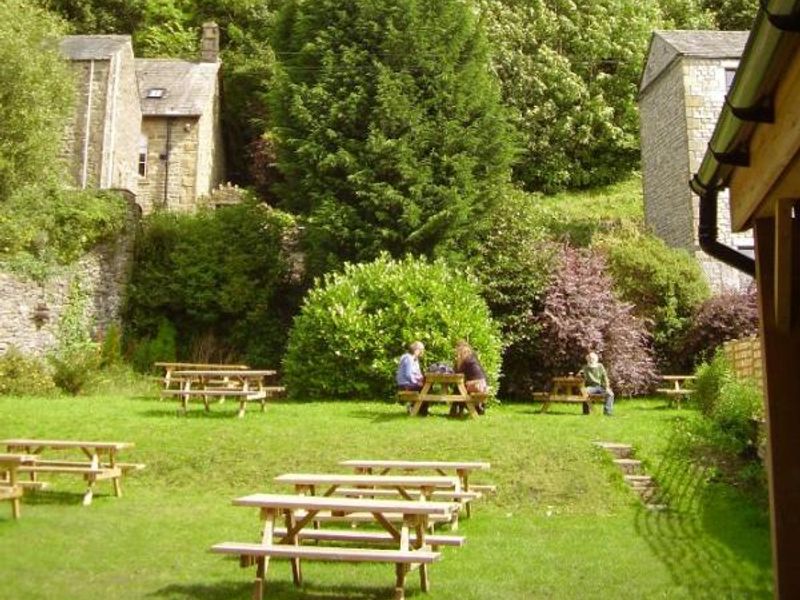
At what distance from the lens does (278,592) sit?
22.5ft

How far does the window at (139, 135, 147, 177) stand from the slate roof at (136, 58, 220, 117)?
3.18 feet

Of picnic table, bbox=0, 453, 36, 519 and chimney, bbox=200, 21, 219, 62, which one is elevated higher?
chimney, bbox=200, 21, 219, 62

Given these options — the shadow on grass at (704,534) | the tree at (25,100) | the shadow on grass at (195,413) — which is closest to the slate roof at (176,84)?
the tree at (25,100)

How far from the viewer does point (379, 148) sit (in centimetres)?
2123

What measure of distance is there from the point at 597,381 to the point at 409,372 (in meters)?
4.44

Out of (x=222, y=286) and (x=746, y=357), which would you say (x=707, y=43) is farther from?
(x=222, y=286)

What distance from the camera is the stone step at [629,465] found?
11.7 meters

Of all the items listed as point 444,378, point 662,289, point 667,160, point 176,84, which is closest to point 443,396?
point 444,378

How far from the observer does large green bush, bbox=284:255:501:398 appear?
1809cm

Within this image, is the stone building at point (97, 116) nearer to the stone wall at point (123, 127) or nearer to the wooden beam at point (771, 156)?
the stone wall at point (123, 127)

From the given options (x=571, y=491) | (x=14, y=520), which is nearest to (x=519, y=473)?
(x=571, y=491)

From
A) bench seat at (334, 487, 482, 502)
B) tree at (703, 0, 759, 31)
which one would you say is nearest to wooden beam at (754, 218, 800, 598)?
bench seat at (334, 487, 482, 502)

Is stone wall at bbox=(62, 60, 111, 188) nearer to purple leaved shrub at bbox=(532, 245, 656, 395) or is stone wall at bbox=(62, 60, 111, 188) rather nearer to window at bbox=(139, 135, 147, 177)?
window at bbox=(139, 135, 147, 177)

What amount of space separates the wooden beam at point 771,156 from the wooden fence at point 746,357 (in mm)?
9627
